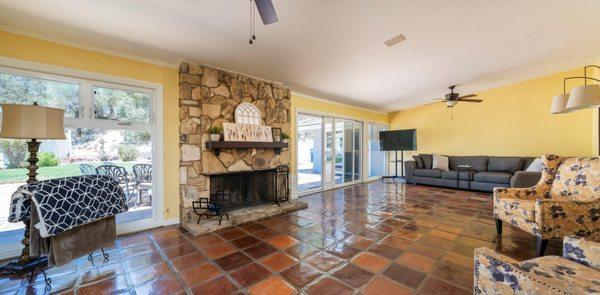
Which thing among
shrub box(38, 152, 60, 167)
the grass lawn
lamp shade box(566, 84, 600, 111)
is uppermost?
lamp shade box(566, 84, 600, 111)

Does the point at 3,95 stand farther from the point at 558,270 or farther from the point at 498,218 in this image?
the point at 498,218

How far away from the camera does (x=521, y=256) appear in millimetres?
2271

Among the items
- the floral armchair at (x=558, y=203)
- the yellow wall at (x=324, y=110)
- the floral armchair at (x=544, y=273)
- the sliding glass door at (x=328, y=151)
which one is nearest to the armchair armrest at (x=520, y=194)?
the floral armchair at (x=558, y=203)

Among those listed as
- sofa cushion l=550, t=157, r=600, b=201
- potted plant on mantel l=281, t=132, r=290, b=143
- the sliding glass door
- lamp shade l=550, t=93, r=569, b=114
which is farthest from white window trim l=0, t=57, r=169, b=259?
lamp shade l=550, t=93, r=569, b=114

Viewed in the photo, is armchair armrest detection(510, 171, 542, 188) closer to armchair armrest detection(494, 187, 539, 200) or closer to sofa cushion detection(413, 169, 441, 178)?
sofa cushion detection(413, 169, 441, 178)

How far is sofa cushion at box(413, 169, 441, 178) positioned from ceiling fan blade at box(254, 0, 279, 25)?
6121 mm

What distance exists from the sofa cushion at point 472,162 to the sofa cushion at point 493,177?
0.53 meters

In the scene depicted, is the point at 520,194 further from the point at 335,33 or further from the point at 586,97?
the point at 335,33

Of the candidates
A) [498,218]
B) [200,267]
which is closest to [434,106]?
[498,218]

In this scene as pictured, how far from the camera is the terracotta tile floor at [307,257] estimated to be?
1.81m

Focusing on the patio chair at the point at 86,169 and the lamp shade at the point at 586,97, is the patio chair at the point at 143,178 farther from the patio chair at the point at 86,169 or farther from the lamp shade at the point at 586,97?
the lamp shade at the point at 586,97

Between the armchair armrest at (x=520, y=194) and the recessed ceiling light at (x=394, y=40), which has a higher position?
the recessed ceiling light at (x=394, y=40)

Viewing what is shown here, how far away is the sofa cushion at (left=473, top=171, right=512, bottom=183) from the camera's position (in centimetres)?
503

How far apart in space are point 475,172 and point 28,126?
7676 millimetres
